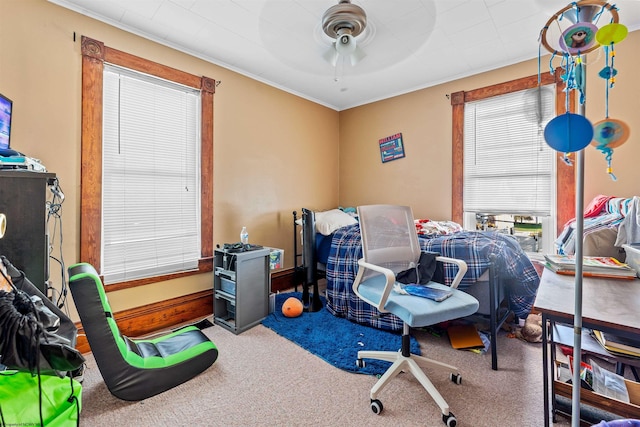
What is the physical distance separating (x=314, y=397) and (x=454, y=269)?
1380mm

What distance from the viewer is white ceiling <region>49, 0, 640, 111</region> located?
2.17 meters

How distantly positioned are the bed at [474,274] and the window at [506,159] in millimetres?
729

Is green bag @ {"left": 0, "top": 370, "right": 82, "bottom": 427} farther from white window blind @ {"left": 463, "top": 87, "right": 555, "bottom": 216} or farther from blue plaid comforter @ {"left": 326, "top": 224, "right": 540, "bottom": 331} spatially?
white window blind @ {"left": 463, "top": 87, "right": 555, "bottom": 216}

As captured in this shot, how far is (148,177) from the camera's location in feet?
8.64

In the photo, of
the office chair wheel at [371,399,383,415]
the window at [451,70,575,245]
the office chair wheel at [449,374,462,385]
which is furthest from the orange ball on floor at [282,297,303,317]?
the window at [451,70,575,245]

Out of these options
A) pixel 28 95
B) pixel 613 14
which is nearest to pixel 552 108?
pixel 613 14

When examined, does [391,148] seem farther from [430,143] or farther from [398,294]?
[398,294]

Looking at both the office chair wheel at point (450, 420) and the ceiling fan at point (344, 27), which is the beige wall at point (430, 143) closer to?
the ceiling fan at point (344, 27)

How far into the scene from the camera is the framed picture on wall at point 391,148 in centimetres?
389

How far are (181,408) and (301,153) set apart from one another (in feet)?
10.2

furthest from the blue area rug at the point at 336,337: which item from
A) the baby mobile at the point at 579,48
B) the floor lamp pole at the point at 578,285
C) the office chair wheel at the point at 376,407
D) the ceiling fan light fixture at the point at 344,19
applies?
the ceiling fan light fixture at the point at 344,19

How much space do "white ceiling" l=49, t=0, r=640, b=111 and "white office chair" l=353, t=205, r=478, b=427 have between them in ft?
4.98

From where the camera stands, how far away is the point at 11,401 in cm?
89

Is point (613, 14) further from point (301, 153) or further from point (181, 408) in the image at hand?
point (301, 153)
